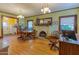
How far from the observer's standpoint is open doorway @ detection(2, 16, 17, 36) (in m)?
1.65

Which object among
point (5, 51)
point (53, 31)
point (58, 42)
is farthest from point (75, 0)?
point (5, 51)

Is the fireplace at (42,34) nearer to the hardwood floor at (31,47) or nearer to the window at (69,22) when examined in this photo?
the hardwood floor at (31,47)

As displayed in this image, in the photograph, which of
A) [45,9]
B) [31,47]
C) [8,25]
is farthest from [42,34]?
[8,25]

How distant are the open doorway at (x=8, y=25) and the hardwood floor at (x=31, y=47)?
16 centimetres

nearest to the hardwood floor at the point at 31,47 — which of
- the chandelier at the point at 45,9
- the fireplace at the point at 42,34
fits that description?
the fireplace at the point at 42,34

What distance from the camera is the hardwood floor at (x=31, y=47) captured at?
1.74m

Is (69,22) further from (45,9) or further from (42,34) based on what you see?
(42,34)

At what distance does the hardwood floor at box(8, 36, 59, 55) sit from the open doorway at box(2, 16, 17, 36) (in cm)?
16

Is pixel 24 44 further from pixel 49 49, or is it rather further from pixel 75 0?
pixel 75 0

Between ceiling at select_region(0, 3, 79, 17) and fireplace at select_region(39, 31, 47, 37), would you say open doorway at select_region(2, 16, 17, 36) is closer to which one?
ceiling at select_region(0, 3, 79, 17)

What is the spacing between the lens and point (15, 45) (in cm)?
177

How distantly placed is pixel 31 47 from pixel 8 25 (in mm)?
703
